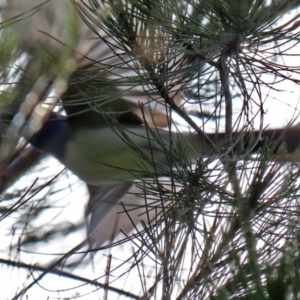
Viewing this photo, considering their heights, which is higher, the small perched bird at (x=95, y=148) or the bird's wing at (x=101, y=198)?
the small perched bird at (x=95, y=148)

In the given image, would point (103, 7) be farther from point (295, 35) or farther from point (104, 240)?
point (104, 240)

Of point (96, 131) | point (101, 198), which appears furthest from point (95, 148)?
point (101, 198)

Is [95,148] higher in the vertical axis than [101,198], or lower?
higher

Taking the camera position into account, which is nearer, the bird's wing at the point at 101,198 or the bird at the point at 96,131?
the bird at the point at 96,131

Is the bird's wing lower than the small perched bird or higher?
lower

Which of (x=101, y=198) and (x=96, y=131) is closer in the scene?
(x=101, y=198)

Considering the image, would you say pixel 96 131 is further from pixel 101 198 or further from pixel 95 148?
pixel 101 198

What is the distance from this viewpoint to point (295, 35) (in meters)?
1.07

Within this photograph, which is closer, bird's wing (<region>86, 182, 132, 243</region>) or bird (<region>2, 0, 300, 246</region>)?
bird (<region>2, 0, 300, 246</region>)

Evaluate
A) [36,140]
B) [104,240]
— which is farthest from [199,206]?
[36,140]

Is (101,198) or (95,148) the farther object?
(95,148)

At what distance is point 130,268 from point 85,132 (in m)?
1.27

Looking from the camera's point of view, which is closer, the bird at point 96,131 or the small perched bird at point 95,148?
the bird at point 96,131

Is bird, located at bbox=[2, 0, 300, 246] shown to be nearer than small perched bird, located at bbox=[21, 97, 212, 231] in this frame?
Yes
